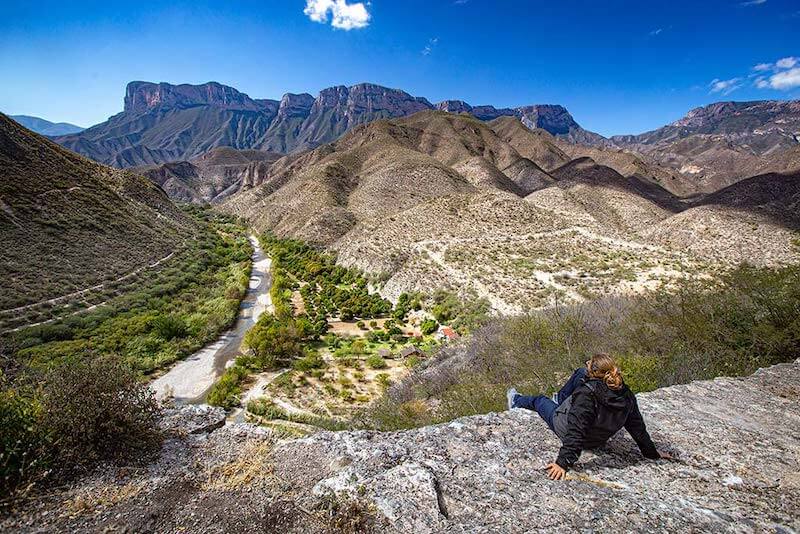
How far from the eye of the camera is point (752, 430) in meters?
5.15

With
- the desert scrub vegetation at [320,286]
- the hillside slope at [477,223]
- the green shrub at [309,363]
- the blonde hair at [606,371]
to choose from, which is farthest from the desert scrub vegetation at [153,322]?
the blonde hair at [606,371]

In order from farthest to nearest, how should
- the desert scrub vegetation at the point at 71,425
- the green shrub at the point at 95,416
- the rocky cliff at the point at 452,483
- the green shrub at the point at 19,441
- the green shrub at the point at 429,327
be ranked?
the green shrub at the point at 429,327
the green shrub at the point at 95,416
the desert scrub vegetation at the point at 71,425
the green shrub at the point at 19,441
the rocky cliff at the point at 452,483

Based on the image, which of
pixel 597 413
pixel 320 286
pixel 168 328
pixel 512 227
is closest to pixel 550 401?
pixel 597 413

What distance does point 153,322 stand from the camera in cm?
2658

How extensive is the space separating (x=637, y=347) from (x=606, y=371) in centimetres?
907

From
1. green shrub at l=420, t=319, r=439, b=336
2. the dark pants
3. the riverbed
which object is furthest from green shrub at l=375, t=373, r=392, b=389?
the dark pants

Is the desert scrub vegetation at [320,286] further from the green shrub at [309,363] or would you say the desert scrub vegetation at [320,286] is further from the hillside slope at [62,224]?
the hillside slope at [62,224]

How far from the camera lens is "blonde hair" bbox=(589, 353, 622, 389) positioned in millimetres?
4117

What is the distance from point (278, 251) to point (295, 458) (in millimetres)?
51538

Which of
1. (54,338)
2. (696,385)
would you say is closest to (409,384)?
(696,385)

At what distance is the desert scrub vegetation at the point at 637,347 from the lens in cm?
888

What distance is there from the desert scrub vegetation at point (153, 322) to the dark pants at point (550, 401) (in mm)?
16587

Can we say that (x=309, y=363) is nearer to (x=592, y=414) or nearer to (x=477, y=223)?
(x=592, y=414)

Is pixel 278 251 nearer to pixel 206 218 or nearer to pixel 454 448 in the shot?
pixel 206 218
